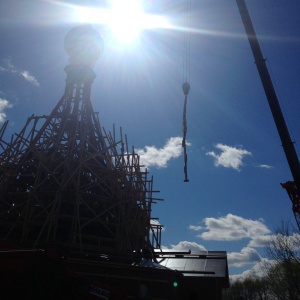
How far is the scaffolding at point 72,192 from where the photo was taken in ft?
62.1

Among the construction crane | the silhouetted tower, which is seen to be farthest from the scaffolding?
the construction crane

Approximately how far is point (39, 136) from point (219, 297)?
14629mm

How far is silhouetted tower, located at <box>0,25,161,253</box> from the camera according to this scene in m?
18.9

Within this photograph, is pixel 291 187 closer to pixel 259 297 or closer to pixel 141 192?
pixel 141 192

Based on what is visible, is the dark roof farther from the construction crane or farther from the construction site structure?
the construction crane

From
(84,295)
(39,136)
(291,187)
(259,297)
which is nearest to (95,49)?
(39,136)

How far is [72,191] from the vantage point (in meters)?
19.1

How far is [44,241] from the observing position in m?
18.6

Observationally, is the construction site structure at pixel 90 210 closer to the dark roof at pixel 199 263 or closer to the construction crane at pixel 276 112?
the dark roof at pixel 199 263

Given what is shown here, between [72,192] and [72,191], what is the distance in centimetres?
41

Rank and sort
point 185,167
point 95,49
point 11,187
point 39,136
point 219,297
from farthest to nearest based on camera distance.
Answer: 1. point 95,49
2. point 39,136
3. point 11,187
4. point 219,297
5. point 185,167

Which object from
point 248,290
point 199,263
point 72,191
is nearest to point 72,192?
point 72,191

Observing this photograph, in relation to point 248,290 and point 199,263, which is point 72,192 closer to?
point 199,263

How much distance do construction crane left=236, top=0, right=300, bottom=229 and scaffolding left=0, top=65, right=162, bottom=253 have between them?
30.2ft
